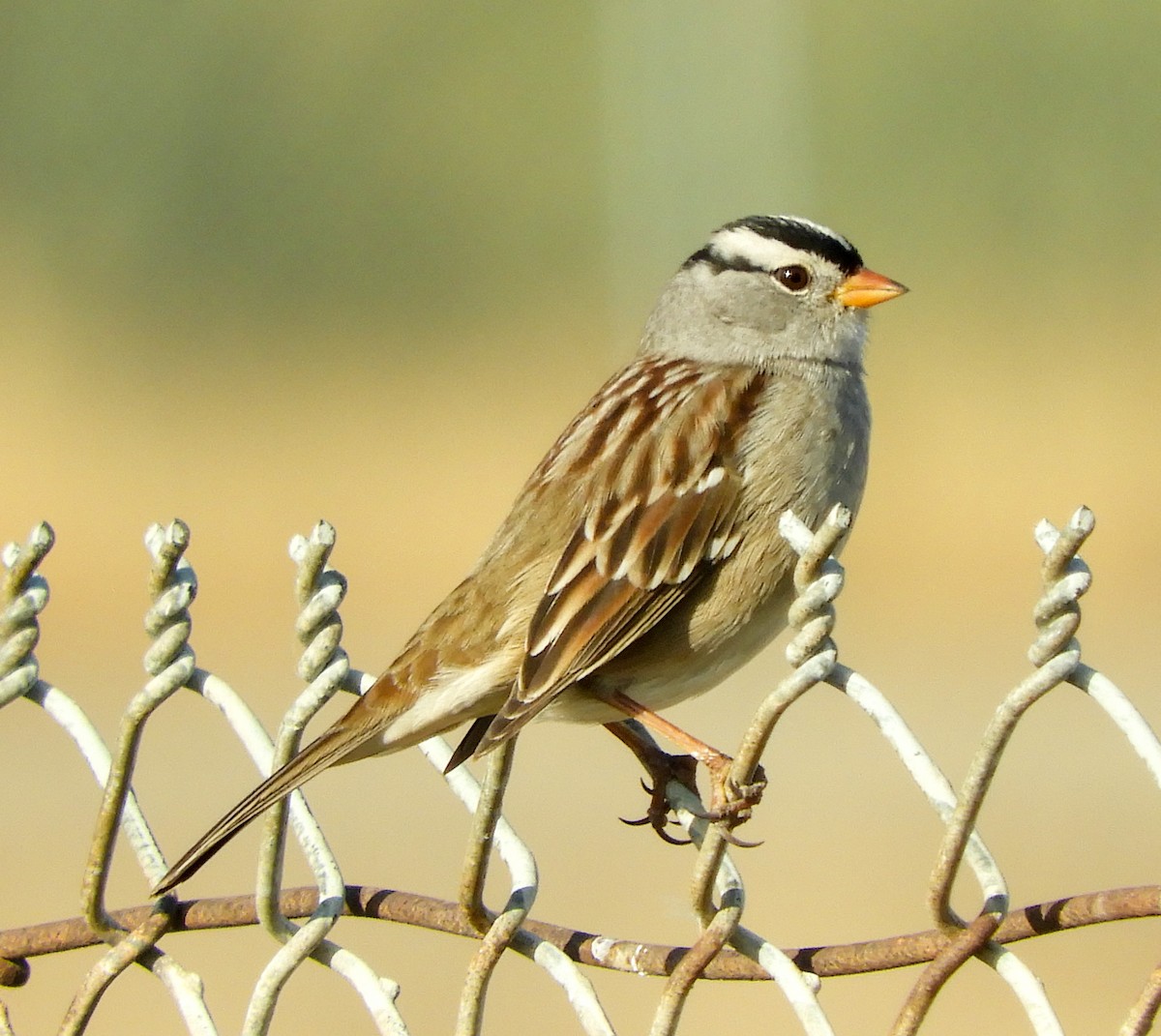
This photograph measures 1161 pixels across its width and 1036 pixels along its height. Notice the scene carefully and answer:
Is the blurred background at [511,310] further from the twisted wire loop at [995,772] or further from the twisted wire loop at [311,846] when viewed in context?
the twisted wire loop at [995,772]

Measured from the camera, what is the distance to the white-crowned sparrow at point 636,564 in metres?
2.62

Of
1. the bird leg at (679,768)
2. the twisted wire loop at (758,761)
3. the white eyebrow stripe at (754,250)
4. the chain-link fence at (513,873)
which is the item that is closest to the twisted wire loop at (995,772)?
the chain-link fence at (513,873)

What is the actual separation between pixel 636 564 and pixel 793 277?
86 cm

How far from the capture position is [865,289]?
3.24 m

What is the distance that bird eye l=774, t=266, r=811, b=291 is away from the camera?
3.31m

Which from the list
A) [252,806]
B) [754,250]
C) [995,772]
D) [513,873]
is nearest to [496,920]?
[513,873]

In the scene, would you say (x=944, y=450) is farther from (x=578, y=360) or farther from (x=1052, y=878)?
(x=1052, y=878)

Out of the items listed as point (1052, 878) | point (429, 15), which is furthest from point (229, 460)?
point (1052, 878)

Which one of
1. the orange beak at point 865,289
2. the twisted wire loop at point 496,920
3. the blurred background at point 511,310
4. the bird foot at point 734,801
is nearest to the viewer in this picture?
the twisted wire loop at point 496,920

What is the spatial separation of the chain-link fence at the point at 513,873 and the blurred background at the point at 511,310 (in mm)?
5398

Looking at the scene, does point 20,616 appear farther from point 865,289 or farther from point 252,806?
point 865,289

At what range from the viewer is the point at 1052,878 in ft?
20.0

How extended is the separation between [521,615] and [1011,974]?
1206 mm

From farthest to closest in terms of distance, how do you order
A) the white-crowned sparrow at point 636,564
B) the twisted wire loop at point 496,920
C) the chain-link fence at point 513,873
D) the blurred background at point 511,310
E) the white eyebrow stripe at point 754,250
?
the blurred background at point 511,310 < the white eyebrow stripe at point 754,250 < the white-crowned sparrow at point 636,564 < the twisted wire loop at point 496,920 < the chain-link fence at point 513,873
